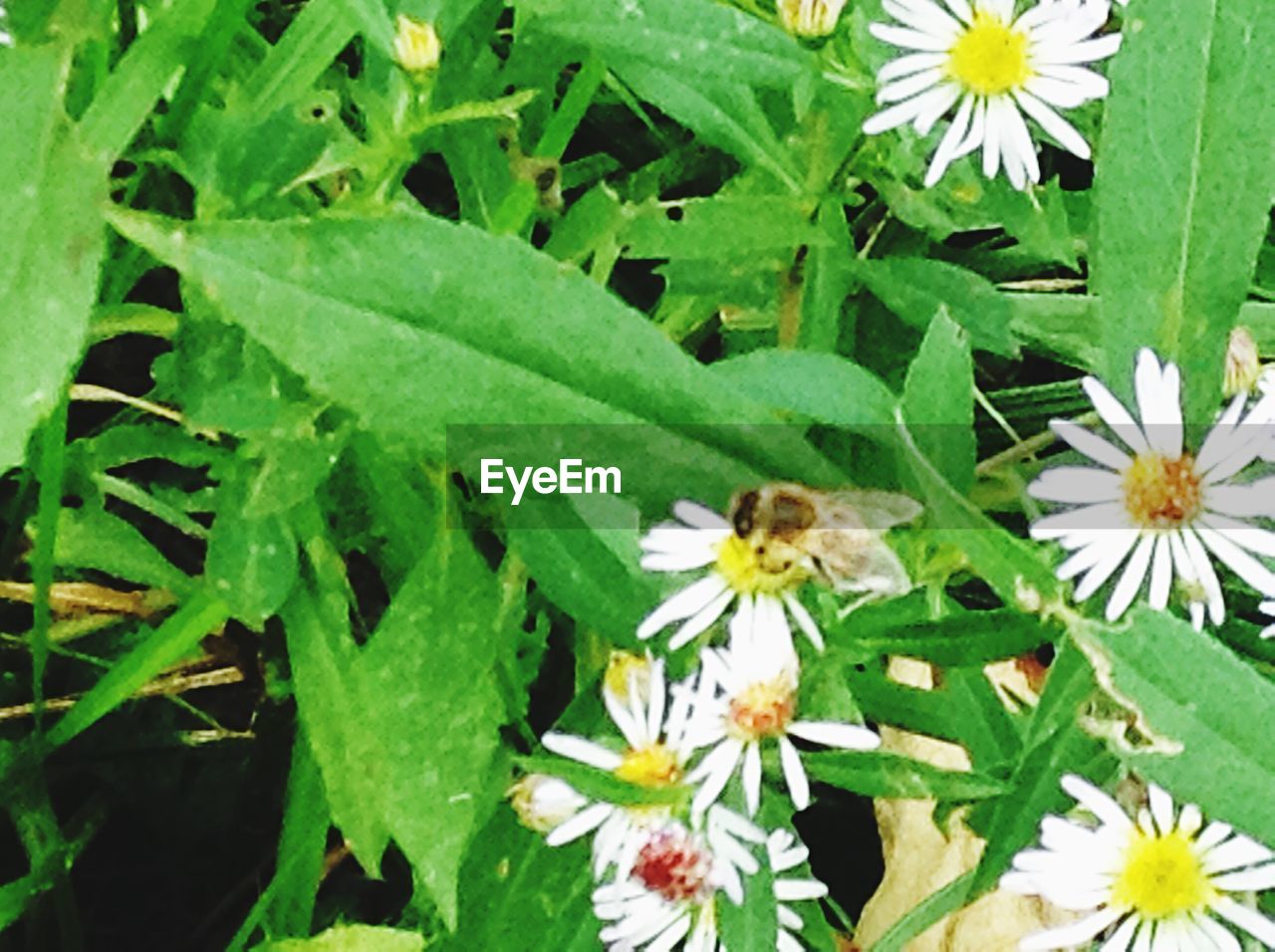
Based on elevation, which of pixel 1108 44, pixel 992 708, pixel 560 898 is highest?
pixel 1108 44

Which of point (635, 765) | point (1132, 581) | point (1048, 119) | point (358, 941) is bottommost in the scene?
point (358, 941)

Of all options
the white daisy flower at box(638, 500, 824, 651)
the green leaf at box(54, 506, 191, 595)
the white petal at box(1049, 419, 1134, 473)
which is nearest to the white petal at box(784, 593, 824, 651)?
the white daisy flower at box(638, 500, 824, 651)

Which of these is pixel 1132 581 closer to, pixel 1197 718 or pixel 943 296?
pixel 1197 718

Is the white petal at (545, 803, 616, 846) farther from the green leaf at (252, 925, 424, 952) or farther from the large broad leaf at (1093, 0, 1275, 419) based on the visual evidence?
the large broad leaf at (1093, 0, 1275, 419)

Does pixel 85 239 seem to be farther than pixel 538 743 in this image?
No

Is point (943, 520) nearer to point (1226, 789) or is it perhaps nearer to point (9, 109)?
point (1226, 789)

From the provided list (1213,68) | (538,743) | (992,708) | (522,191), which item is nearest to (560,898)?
(538,743)

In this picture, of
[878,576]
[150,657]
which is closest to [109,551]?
[150,657]
